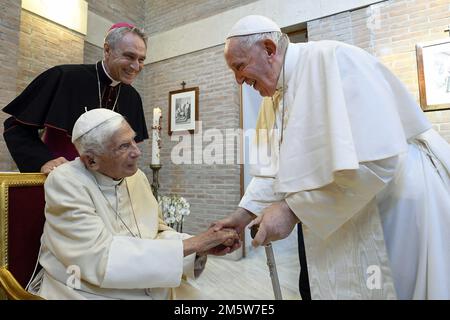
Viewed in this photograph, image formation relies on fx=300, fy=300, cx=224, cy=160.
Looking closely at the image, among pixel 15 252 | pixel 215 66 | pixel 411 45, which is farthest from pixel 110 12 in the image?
pixel 15 252

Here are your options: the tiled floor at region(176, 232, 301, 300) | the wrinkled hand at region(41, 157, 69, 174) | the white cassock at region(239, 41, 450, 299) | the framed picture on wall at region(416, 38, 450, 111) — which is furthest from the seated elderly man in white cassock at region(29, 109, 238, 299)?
the framed picture on wall at region(416, 38, 450, 111)

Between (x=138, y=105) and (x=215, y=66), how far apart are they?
299cm

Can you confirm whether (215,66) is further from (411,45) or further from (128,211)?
(128,211)

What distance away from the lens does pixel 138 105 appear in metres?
2.48

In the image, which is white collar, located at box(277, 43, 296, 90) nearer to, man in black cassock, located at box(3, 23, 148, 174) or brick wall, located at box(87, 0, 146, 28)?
man in black cassock, located at box(3, 23, 148, 174)

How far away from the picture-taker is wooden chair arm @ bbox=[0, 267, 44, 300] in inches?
51.3

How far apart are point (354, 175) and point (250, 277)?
128 inches

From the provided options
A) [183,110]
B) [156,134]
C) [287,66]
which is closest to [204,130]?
[183,110]

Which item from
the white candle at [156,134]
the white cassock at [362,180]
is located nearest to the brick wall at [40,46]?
the white candle at [156,134]

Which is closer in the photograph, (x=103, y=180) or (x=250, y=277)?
(x=103, y=180)

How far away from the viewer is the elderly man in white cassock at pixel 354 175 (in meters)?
0.99

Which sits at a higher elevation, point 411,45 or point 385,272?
point 411,45

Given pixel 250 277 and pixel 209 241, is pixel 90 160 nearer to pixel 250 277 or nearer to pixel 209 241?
pixel 209 241

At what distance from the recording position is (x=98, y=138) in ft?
4.62
